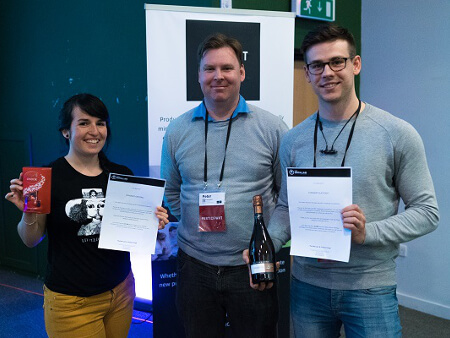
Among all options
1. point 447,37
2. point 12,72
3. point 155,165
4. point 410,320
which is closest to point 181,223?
point 155,165

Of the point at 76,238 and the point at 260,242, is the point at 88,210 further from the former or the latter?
the point at 260,242

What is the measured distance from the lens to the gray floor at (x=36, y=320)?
3580 mm

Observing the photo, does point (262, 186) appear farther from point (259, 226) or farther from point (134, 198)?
point (134, 198)

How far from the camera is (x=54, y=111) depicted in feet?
15.5

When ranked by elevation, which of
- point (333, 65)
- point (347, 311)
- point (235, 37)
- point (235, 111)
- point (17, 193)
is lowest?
point (347, 311)

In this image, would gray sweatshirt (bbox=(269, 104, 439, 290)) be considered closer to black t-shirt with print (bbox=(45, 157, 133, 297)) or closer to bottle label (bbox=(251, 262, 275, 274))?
bottle label (bbox=(251, 262, 275, 274))

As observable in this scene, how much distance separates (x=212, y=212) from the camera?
188 cm

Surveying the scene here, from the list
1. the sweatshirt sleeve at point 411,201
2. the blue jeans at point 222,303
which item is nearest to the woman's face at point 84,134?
the blue jeans at point 222,303

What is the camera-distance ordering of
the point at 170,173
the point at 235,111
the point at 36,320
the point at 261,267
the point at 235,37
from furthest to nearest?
the point at 36,320, the point at 235,37, the point at 170,173, the point at 235,111, the point at 261,267

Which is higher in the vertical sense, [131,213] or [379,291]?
[131,213]

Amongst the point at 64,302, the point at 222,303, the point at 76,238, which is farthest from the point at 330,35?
the point at 64,302

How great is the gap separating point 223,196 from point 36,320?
289 cm

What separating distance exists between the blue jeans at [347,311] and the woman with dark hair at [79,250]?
711mm

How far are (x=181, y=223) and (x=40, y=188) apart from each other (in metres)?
0.66
